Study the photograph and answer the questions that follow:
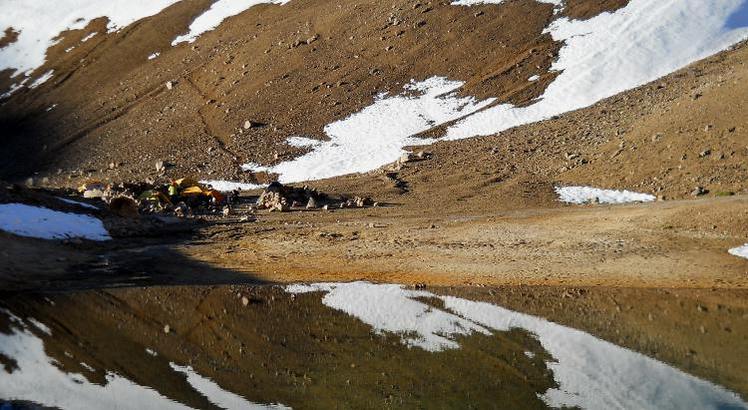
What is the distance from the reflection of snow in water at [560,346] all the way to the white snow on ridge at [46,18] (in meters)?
51.6

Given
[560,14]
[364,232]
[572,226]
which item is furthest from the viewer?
[560,14]

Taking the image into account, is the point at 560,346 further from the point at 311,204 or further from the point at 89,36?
the point at 89,36

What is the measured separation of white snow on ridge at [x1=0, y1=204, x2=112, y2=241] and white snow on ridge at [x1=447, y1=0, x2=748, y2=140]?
60.6 ft

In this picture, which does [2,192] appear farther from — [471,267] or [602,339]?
[602,339]

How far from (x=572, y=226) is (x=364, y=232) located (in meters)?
6.23

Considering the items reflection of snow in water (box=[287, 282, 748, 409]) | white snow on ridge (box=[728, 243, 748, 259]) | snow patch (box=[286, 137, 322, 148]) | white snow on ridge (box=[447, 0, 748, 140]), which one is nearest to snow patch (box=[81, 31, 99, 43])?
snow patch (box=[286, 137, 322, 148])

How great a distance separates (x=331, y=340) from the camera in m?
14.3

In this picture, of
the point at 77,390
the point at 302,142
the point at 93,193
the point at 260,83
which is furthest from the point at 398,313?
the point at 260,83

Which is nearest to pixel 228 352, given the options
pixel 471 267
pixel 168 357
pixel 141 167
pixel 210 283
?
pixel 168 357

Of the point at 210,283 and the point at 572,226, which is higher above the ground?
the point at 210,283

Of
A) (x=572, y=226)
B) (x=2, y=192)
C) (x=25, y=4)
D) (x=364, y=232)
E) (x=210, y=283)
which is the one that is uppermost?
(x=25, y=4)

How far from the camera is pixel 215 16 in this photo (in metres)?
59.4

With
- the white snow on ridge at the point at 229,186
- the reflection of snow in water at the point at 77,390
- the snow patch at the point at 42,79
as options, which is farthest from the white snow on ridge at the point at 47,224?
the snow patch at the point at 42,79

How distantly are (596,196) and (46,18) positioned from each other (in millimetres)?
57536
